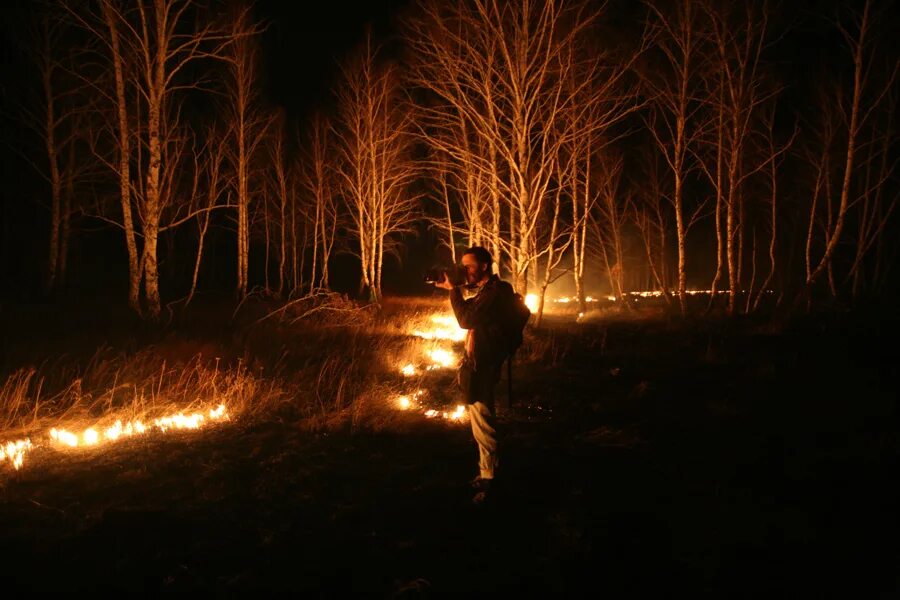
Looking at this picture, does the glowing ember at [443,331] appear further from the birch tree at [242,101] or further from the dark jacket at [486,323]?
the birch tree at [242,101]

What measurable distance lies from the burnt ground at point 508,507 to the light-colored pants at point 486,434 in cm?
27

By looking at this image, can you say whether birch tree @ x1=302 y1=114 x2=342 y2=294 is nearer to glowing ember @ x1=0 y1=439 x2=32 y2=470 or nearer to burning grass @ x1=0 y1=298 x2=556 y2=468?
burning grass @ x1=0 y1=298 x2=556 y2=468

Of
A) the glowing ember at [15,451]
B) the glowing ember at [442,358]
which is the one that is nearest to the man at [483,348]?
the glowing ember at [15,451]

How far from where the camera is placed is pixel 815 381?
7.32m

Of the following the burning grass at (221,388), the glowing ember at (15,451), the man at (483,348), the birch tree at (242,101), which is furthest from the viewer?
the birch tree at (242,101)

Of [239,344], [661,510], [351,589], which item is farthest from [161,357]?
[661,510]

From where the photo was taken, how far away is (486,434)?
4.21 metres

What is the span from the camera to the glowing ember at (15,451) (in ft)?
15.5

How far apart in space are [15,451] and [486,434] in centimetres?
422

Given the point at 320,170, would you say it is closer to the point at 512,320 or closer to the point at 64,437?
the point at 64,437

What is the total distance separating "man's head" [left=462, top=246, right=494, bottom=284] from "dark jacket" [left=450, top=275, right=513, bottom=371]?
0.13m

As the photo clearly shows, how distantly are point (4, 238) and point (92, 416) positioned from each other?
25.2m

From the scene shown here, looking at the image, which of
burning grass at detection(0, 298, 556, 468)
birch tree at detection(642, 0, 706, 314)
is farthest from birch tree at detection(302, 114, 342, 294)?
burning grass at detection(0, 298, 556, 468)

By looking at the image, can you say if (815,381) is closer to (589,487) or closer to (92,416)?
(589,487)
